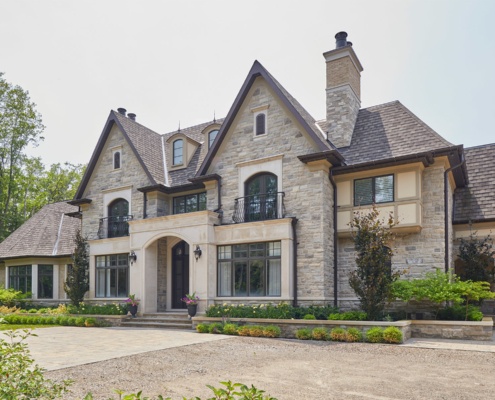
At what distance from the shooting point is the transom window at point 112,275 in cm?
1952

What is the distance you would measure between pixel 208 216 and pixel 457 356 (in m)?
9.50

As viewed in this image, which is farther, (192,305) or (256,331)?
(192,305)

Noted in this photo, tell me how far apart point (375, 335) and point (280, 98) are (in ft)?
29.2

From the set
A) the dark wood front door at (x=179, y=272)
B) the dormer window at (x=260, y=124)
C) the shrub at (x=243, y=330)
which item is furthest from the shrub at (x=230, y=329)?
the dormer window at (x=260, y=124)

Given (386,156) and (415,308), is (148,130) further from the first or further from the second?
(415,308)

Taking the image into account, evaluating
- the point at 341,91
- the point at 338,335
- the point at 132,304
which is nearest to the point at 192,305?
the point at 132,304

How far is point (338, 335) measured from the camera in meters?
12.1

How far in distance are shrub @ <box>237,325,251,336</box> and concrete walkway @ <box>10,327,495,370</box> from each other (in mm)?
545

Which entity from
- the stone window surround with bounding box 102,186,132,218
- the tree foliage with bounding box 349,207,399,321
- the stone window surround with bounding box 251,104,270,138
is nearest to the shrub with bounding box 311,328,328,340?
the tree foliage with bounding box 349,207,399,321

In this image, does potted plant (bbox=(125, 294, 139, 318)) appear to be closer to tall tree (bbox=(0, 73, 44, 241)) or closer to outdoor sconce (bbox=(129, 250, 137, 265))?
outdoor sconce (bbox=(129, 250, 137, 265))

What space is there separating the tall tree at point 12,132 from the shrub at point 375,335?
94.3 ft

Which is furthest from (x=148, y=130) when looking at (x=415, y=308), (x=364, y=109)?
(x=415, y=308)

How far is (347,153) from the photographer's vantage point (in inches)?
648

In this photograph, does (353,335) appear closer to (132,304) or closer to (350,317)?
(350,317)
